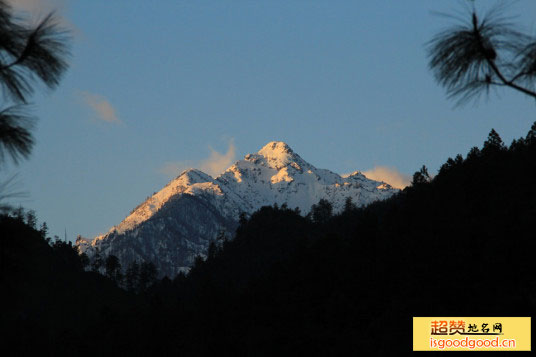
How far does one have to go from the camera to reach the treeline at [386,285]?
99750mm

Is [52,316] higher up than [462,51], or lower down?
higher up

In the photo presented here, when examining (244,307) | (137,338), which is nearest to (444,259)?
(244,307)

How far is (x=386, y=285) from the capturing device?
415 ft

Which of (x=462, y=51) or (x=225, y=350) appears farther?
(x=225, y=350)

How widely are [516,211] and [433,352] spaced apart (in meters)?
38.7

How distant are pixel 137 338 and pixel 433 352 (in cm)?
6545

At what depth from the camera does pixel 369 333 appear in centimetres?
10406

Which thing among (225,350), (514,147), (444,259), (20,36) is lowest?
(20,36)

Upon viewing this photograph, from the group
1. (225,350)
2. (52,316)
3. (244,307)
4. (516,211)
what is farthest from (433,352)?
(52,316)

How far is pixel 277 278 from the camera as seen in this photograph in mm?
143750

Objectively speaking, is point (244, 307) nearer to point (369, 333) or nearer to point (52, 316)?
point (369, 333)

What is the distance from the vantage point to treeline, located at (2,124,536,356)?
99.8m

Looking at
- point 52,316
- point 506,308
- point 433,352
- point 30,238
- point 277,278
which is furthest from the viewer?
point 52,316

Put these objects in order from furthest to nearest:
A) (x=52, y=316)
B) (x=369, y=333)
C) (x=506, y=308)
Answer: (x=52, y=316) < (x=369, y=333) < (x=506, y=308)
